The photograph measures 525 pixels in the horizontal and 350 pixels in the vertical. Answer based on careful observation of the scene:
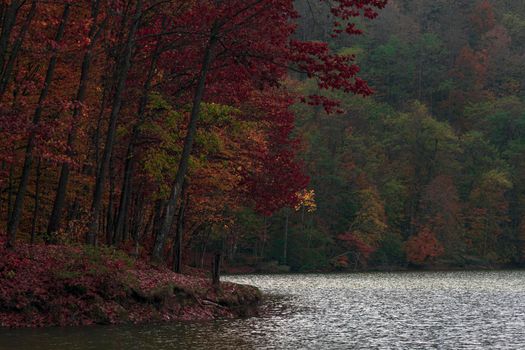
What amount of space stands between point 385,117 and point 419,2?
47481 mm

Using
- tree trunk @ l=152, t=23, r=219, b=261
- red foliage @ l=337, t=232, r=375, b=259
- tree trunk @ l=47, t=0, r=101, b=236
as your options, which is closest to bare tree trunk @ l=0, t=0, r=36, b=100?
tree trunk @ l=47, t=0, r=101, b=236

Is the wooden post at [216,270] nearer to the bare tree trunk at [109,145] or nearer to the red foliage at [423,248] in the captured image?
the bare tree trunk at [109,145]

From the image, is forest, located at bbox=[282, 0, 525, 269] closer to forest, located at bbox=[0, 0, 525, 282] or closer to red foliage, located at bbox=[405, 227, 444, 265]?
red foliage, located at bbox=[405, 227, 444, 265]

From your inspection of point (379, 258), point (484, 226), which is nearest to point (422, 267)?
point (379, 258)

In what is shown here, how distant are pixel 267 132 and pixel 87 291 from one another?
67.9 ft

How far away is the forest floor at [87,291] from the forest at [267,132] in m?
1.48

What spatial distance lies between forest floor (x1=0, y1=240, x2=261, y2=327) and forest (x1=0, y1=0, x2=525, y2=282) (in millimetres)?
1484

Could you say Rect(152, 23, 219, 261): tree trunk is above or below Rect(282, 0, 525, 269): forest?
below

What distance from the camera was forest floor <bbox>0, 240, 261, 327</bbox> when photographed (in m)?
24.6

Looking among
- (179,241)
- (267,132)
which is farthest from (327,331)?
(267,132)

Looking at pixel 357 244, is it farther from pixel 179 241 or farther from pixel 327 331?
pixel 327 331

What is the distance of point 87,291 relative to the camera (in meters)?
25.5

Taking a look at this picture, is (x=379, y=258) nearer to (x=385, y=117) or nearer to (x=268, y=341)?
(x=385, y=117)

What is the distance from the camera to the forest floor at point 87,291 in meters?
24.6
